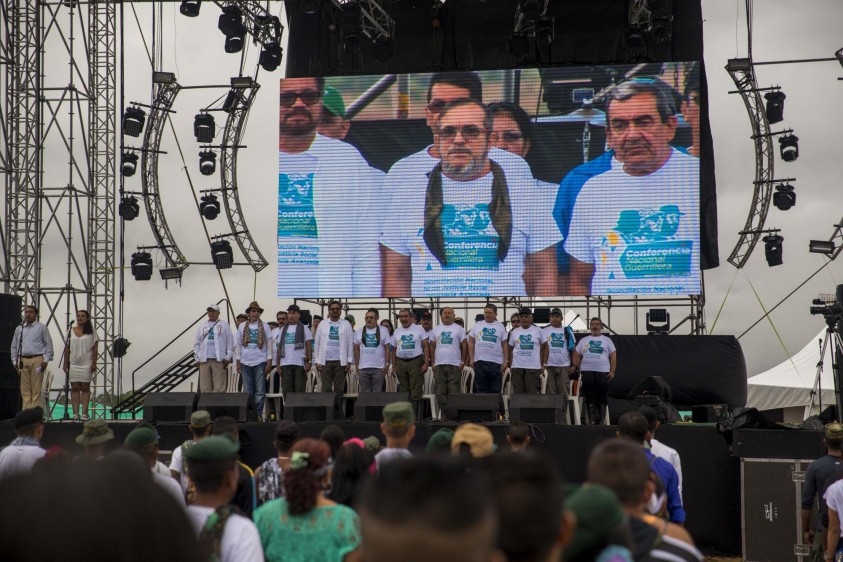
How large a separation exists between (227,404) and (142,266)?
5.66 meters

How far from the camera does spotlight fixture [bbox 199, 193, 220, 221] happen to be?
1680cm

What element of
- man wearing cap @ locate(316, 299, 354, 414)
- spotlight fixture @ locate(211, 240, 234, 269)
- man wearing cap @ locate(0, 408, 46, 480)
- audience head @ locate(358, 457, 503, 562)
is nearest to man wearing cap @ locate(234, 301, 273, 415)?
man wearing cap @ locate(316, 299, 354, 414)

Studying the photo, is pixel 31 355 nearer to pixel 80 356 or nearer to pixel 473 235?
pixel 80 356

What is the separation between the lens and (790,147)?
51.2 ft

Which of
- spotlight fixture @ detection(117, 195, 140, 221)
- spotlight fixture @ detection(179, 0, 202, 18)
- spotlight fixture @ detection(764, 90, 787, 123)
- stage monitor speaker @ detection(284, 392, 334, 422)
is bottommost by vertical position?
stage monitor speaker @ detection(284, 392, 334, 422)

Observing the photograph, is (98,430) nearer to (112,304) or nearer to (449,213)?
(449,213)

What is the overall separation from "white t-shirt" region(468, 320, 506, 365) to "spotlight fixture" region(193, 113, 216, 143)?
256 inches

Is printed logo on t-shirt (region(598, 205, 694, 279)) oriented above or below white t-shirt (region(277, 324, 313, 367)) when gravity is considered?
above

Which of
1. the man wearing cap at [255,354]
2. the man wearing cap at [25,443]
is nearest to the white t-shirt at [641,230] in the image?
the man wearing cap at [255,354]

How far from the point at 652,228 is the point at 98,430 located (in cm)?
1038

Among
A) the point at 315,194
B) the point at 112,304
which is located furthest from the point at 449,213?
the point at 112,304

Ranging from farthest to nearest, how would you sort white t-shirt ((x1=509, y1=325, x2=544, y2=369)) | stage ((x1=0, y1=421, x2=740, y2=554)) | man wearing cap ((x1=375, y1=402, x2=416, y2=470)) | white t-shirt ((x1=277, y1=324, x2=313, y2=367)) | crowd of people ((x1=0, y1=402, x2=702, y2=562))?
white t-shirt ((x1=277, y1=324, x2=313, y2=367)) → white t-shirt ((x1=509, y1=325, x2=544, y2=369)) → stage ((x1=0, y1=421, x2=740, y2=554)) → man wearing cap ((x1=375, y1=402, x2=416, y2=470)) → crowd of people ((x1=0, y1=402, x2=702, y2=562))

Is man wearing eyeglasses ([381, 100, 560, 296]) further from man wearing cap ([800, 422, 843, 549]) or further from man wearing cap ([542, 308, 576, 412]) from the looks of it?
man wearing cap ([800, 422, 843, 549])

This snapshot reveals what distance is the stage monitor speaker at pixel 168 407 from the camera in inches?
473
